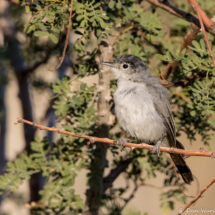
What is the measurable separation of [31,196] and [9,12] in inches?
80.4

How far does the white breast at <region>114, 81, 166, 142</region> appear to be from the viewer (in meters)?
2.58

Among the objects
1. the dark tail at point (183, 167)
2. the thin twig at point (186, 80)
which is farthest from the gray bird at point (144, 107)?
the thin twig at point (186, 80)

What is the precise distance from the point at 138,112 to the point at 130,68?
0.52m

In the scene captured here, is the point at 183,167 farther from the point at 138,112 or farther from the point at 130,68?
the point at 130,68

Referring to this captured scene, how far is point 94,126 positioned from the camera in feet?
9.12

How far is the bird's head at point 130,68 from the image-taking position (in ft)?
9.05

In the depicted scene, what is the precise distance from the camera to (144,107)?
2580 millimetres

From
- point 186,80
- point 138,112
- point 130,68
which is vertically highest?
point 130,68

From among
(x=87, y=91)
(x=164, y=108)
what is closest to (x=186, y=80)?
(x=164, y=108)

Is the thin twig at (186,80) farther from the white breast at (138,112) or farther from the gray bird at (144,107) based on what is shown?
the white breast at (138,112)

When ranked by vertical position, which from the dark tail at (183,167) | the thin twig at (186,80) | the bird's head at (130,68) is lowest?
the dark tail at (183,167)

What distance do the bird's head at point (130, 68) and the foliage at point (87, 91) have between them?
111 millimetres

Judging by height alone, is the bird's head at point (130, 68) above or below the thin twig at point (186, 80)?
above

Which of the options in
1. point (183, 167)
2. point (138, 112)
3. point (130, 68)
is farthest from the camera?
point (130, 68)
